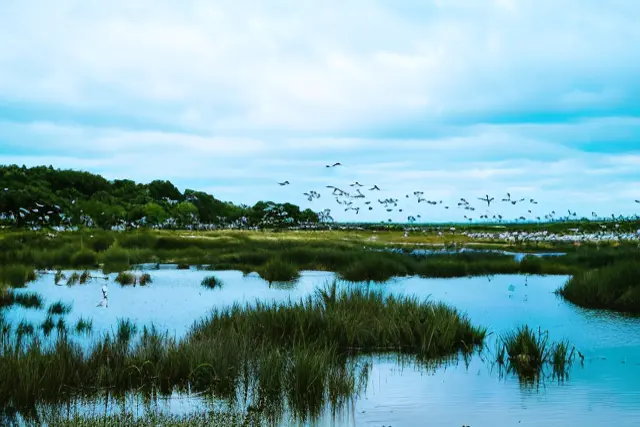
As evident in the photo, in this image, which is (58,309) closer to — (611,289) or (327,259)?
(611,289)

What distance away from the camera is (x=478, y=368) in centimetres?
1391

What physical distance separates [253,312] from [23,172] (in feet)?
405

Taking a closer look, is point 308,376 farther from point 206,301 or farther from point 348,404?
point 206,301

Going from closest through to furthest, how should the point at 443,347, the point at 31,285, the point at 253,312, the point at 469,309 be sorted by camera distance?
the point at 443,347 → the point at 253,312 → the point at 469,309 → the point at 31,285

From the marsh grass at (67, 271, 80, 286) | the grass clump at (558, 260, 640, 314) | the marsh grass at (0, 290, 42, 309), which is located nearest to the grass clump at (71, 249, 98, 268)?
the marsh grass at (67, 271, 80, 286)

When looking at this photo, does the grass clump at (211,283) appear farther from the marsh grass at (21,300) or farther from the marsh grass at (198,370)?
the marsh grass at (198,370)

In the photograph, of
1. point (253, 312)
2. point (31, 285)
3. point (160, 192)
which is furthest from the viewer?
point (160, 192)

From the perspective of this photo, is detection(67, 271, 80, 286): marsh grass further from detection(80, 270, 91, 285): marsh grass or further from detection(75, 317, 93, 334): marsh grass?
detection(75, 317, 93, 334): marsh grass

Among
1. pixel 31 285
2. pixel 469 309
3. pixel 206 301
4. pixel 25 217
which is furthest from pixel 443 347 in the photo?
pixel 25 217

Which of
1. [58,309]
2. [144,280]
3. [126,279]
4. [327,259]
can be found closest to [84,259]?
[144,280]

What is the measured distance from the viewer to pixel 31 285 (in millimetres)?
28438

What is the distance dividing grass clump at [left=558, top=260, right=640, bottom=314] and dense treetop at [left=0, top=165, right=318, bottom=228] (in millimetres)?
69601

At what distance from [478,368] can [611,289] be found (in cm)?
1143

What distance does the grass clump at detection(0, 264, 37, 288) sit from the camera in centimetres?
2727
